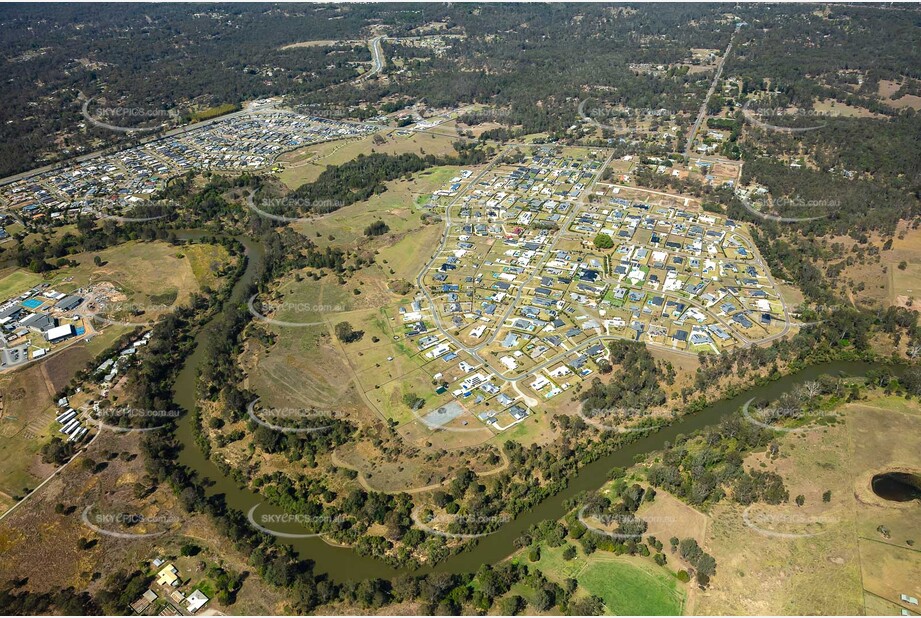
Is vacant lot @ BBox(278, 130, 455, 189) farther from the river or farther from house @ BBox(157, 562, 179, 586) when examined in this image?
house @ BBox(157, 562, 179, 586)

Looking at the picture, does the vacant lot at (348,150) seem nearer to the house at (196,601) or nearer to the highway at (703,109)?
the highway at (703,109)

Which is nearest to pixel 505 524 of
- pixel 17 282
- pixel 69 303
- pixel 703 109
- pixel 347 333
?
pixel 347 333

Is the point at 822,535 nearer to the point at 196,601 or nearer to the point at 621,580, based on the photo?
the point at 621,580

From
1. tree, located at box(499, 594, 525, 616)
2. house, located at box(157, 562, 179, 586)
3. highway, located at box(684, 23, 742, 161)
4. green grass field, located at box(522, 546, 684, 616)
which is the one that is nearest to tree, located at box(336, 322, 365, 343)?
house, located at box(157, 562, 179, 586)

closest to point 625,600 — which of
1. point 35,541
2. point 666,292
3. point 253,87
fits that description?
point 666,292

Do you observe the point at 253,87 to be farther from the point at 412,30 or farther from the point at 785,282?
the point at 785,282

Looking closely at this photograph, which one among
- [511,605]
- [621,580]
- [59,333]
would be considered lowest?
[621,580]
